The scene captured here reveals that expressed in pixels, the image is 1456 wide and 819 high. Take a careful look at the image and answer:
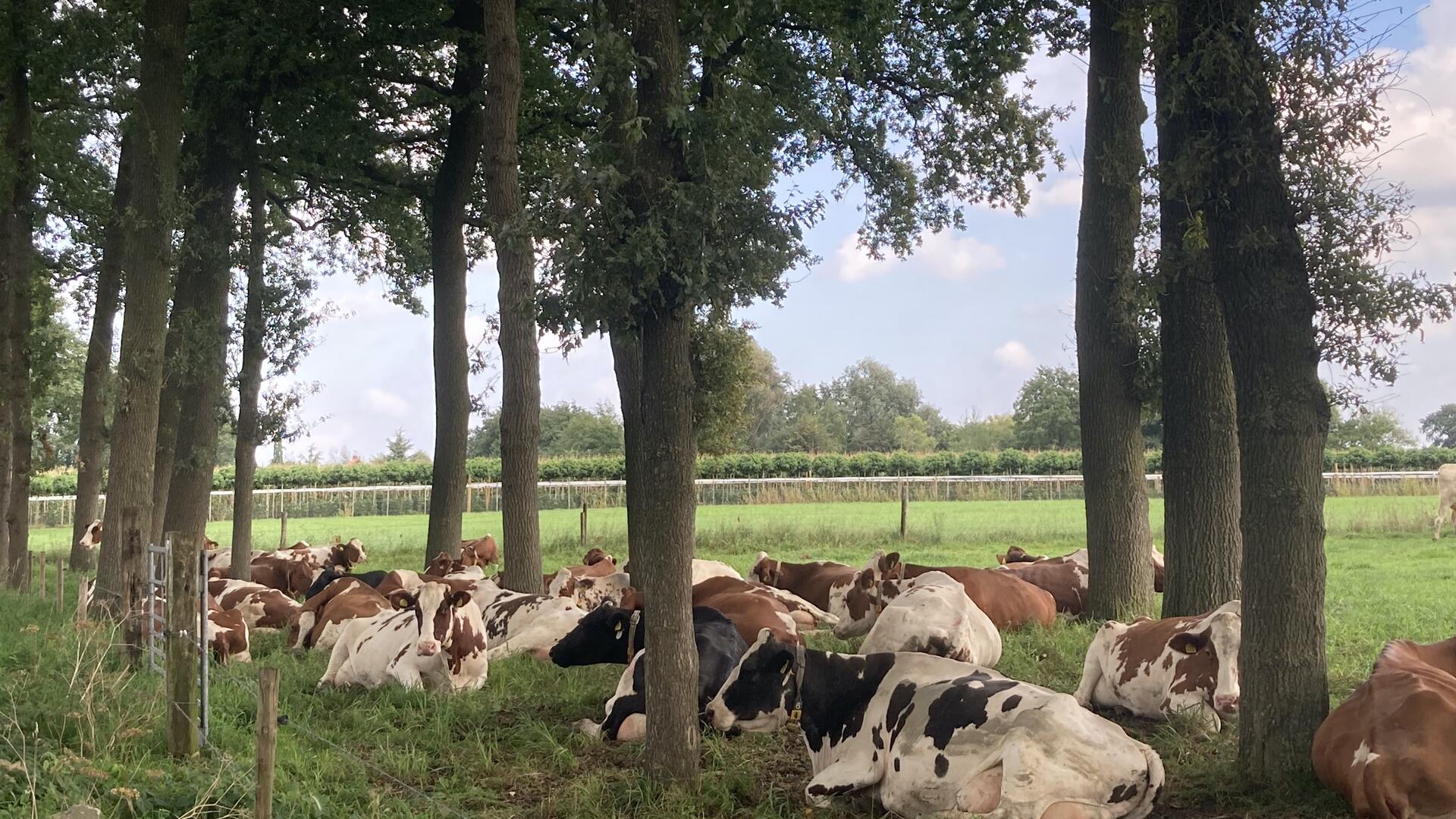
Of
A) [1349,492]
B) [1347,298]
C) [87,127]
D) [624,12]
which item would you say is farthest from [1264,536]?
[1349,492]

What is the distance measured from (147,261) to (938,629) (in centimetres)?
904

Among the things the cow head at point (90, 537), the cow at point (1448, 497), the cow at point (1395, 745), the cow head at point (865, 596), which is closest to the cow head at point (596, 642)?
the cow head at point (865, 596)

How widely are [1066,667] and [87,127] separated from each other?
749 inches

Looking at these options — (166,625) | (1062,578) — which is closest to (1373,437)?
(1062,578)

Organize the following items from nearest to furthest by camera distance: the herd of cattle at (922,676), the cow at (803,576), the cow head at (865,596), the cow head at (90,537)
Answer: the herd of cattle at (922,676), the cow head at (865,596), the cow at (803,576), the cow head at (90,537)

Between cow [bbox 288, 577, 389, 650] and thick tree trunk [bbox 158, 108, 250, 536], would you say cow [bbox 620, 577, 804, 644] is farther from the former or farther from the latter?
thick tree trunk [bbox 158, 108, 250, 536]

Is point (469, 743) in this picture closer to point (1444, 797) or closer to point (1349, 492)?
point (1444, 797)

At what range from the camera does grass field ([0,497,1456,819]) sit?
5.81 meters

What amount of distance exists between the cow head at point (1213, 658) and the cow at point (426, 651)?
5502 mm

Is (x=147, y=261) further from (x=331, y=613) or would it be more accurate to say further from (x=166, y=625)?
(x=166, y=625)

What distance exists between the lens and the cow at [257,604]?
541 inches

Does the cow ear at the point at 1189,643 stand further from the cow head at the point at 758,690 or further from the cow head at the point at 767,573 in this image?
the cow head at the point at 767,573

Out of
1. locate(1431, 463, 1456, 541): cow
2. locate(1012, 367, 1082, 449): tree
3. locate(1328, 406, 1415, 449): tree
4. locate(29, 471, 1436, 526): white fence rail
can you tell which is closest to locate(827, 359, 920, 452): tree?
locate(1012, 367, 1082, 449): tree

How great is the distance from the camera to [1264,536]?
20.2 feet
